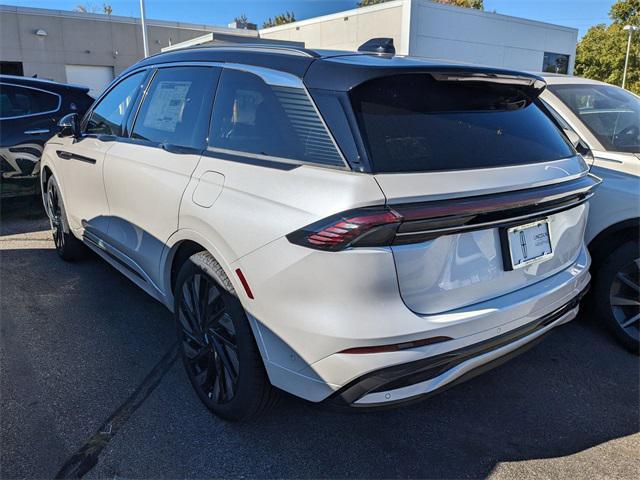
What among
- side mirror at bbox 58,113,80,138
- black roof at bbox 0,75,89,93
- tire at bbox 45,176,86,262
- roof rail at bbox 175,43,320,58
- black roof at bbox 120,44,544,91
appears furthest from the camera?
black roof at bbox 0,75,89,93

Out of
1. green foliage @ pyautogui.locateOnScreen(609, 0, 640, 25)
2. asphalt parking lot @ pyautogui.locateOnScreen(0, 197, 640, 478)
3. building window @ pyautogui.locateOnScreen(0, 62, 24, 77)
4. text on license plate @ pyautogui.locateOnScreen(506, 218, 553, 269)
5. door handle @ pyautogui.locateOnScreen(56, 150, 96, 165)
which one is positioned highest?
green foliage @ pyautogui.locateOnScreen(609, 0, 640, 25)

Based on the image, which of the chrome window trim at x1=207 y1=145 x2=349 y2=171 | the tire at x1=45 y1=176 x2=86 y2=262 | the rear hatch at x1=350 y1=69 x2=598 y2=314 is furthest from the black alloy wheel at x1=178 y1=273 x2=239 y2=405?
the tire at x1=45 y1=176 x2=86 y2=262

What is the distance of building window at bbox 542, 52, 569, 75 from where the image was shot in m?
26.9

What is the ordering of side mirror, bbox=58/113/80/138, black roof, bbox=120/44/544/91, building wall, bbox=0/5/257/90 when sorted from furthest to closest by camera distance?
building wall, bbox=0/5/257/90
side mirror, bbox=58/113/80/138
black roof, bbox=120/44/544/91

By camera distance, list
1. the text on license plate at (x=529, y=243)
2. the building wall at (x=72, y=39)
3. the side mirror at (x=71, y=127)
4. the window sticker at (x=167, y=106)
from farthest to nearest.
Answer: the building wall at (x=72, y=39)
the side mirror at (x=71, y=127)
the window sticker at (x=167, y=106)
the text on license plate at (x=529, y=243)

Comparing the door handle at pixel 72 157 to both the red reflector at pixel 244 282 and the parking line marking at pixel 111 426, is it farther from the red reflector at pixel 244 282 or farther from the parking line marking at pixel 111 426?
the red reflector at pixel 244 282

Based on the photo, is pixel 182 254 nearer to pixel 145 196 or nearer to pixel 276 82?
pixel 145 196

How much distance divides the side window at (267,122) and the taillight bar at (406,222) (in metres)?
0.27

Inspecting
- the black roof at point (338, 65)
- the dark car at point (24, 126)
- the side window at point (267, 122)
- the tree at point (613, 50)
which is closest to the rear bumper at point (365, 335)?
the side window at point (267, 122)

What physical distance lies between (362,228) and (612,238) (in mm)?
2510

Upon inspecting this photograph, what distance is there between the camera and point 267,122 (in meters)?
2.33

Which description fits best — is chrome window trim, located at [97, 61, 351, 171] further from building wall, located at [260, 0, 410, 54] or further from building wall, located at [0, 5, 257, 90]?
building wall, located at [0, 5, 257, 90]

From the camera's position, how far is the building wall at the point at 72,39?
84.3ft

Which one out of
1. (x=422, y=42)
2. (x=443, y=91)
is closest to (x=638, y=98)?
(x=443, y=91)
